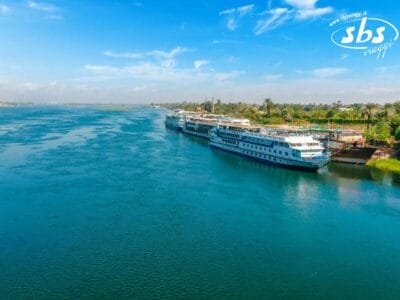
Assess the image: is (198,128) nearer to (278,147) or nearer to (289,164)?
(278,147)

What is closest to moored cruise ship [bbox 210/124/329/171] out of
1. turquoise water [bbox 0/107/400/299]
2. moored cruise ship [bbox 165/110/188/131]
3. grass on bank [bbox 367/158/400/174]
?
turquoise water [bbox 0/107/400/299]

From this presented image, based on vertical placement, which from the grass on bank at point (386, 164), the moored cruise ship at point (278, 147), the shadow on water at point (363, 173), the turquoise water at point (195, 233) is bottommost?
the turquoise water at point (195, 233)

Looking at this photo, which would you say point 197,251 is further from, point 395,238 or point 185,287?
point 395,238

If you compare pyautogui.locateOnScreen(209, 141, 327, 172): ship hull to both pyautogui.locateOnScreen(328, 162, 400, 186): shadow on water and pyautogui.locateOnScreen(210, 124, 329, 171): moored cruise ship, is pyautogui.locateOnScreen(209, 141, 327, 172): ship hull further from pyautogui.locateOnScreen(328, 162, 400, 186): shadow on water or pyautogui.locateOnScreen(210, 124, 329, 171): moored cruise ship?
pyautogui.locateOnScreen(328, 162, 400, 186): shadow on water

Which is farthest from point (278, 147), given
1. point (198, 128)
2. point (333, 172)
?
point (198, 128)

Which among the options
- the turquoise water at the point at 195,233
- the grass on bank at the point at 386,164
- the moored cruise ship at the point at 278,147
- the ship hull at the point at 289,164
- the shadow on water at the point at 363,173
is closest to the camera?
the turquoise water at the point at 195,233

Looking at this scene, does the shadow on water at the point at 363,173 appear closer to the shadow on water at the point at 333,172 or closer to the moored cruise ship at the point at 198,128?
the shadow on water at the point at 333,172

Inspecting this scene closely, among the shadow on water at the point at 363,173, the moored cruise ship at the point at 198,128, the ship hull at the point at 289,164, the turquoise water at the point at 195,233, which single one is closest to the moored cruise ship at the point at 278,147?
the ship hull at the point at 289,164
